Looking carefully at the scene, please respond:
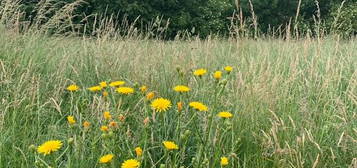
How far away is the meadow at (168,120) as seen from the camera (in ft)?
5.11

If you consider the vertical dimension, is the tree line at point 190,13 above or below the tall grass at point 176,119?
above

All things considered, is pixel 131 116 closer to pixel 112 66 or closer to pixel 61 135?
pixel 61 135

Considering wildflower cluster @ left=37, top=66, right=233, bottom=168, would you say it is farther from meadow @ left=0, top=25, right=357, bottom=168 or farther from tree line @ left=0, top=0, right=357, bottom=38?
tree line @ left=0, top=0, right=357, bottom=38

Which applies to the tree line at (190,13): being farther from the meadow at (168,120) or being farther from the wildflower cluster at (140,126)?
the wildflower cluster at (140,126)

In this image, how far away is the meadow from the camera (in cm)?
156

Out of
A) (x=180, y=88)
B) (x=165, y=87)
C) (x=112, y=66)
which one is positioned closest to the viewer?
(x=180, y=88)

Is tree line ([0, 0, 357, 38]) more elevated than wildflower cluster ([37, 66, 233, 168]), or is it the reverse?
tree line ([0, 0, 357, 38])

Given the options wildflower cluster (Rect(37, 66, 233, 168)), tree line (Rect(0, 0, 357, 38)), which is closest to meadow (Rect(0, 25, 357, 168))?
wildflower cluster (Rect(37, 66, 233, 168))

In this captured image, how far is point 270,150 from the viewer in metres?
1.84

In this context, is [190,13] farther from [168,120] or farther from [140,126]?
[140,126]

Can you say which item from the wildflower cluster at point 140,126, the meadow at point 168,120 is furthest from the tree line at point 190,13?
the wildflower cluster at point 140,126

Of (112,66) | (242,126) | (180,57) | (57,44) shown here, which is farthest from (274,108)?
(57,44)

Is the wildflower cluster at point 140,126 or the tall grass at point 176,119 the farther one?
the tall grass at point 176,119

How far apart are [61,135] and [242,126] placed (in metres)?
0.94
